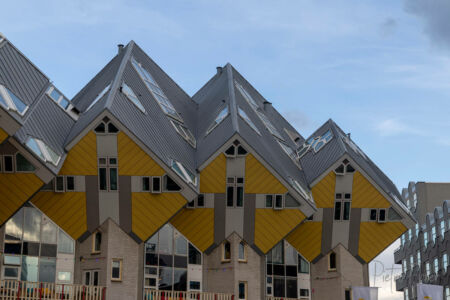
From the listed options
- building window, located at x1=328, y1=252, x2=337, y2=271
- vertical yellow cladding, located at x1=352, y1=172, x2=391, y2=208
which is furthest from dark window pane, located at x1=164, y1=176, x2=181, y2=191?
vertical yellow cladding, located at x1=352, y1=172, x2=391, y2=208

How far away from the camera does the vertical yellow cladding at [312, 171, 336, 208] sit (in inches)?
2131

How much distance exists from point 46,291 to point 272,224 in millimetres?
16075

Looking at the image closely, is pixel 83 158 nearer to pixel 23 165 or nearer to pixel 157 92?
pixel 23 165

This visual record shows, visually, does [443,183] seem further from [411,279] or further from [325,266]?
[325,266]

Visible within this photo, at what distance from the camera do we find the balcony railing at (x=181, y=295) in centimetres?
4653

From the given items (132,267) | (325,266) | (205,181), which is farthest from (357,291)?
(132,267)

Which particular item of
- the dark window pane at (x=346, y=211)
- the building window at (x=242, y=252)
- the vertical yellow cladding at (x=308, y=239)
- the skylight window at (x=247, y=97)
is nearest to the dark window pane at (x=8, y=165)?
the building window at (x=242, y=252)

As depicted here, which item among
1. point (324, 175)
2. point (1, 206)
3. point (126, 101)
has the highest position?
point (126, 101)

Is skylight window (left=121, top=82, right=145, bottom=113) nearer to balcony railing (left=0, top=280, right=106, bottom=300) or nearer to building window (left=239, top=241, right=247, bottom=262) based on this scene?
building window (left=239, top=241, right=247, bottom=262)

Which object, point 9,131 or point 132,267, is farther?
point 132,267

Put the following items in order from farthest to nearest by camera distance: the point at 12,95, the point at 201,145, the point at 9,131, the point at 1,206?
1. the point at 201,145
2. the point at 1,206
3. the point at 12,95
4. the point at 9,131

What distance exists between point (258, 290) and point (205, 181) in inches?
326

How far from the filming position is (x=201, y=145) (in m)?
53.7

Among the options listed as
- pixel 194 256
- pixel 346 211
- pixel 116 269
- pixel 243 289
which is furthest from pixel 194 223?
pixel 346 211
